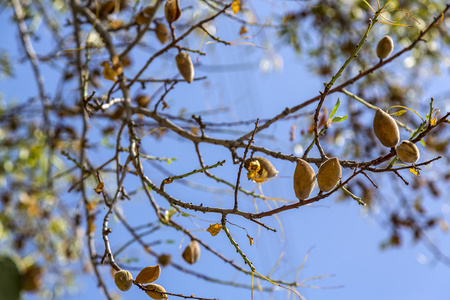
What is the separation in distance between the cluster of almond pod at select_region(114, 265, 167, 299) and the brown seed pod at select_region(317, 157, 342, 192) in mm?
274

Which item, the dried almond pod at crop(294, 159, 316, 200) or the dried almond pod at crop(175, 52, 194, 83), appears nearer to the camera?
the dried almond pod at crop(294, 159, 316, 200)

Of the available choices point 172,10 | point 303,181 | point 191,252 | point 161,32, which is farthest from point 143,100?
point 303,181

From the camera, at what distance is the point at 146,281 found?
2.19 feet

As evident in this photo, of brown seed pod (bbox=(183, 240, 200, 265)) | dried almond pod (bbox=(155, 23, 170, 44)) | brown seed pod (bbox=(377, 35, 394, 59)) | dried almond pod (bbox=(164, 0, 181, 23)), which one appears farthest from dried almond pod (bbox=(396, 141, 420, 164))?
dried almond pod (bbox=(155, 23, 170, 44))

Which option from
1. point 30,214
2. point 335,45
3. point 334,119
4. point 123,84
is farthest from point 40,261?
point 334,119

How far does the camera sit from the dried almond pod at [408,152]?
0.56 meters

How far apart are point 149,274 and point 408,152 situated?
1.32 ft

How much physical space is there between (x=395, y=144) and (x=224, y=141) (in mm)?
317

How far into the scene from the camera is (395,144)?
606 millimetres

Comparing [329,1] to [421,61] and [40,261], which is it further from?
[40,261]

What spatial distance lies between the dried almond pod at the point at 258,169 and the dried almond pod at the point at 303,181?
0.34ft

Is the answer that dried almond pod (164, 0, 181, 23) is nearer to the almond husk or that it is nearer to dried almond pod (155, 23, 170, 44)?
dried almond pod (155, 23, 170, 44)

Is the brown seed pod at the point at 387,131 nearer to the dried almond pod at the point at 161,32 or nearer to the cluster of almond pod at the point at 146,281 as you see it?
the cluster of almond pod at the point at 146,281

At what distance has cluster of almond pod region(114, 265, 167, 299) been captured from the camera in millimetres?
632
